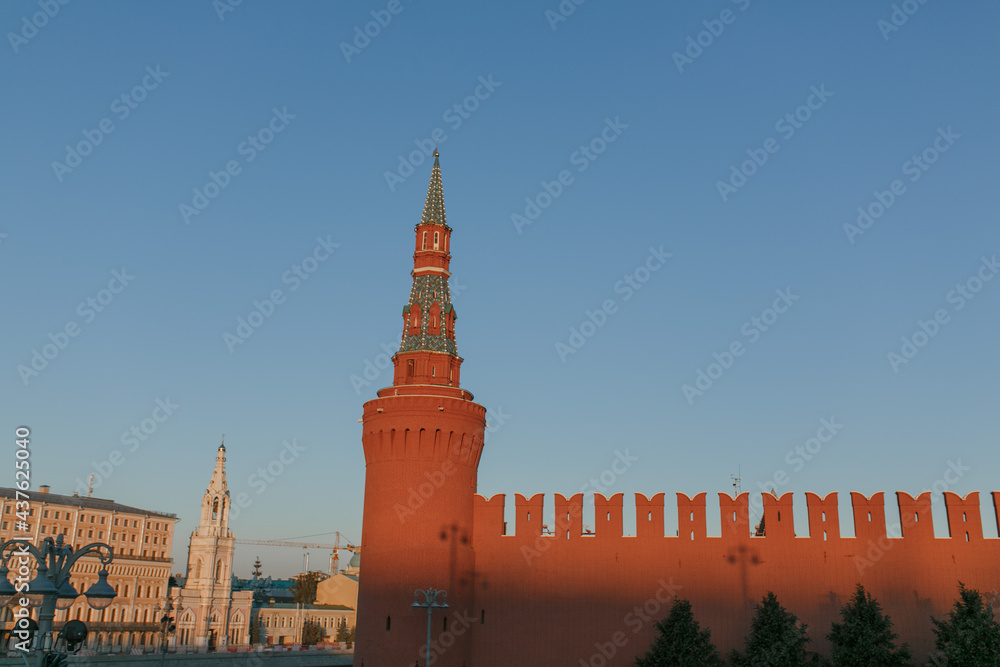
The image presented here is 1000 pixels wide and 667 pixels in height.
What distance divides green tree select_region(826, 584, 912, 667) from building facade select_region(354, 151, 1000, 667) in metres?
2.07

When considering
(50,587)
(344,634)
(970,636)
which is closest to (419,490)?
(50,587)

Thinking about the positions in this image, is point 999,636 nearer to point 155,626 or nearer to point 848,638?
point 848,638

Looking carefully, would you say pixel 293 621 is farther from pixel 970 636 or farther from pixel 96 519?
pixel 970 636

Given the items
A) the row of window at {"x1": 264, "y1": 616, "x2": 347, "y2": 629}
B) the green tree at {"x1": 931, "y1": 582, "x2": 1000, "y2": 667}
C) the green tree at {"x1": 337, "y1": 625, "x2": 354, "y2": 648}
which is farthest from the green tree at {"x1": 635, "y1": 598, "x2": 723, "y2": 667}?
the row of window at {"x1": 264, "y1": 616, "x2": 347, "y2": 629}

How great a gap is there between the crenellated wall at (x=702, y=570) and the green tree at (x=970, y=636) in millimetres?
2735

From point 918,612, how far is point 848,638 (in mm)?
3912

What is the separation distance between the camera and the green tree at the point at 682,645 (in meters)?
30.0

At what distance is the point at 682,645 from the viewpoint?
30.0 meters

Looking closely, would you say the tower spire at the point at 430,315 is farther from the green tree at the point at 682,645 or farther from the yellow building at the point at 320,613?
the yellow building at the point at 320,613

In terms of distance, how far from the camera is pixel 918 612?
3108cm

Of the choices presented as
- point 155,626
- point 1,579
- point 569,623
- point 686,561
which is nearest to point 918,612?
point 686,561

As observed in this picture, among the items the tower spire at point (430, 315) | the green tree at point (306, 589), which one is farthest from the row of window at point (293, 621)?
the tower spire at point (430, 315)

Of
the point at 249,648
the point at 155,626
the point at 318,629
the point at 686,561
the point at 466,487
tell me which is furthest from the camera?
the point at 318,629

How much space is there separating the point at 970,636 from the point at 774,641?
6.13 meters
